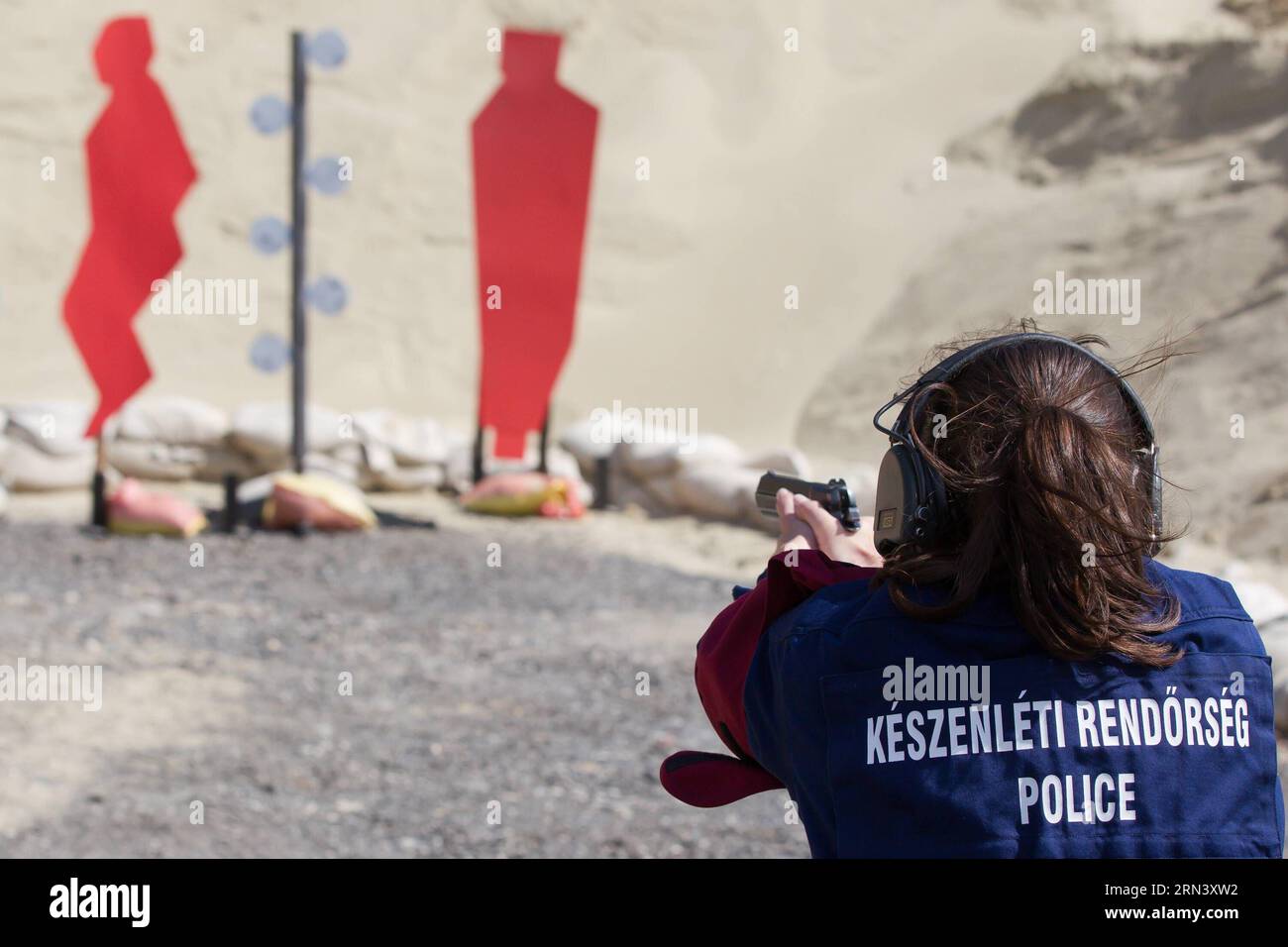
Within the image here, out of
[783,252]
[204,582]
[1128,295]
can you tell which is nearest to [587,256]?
[783,252]

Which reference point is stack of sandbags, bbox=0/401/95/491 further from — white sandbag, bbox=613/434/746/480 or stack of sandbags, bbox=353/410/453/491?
white sandbag, bbox=613/434/746/480

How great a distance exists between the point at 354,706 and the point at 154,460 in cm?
615

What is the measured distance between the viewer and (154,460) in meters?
10.6

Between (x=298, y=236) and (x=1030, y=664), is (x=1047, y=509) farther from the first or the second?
(x=298, y=236)

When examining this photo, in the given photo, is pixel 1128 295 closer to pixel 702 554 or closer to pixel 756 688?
pixel 702 554

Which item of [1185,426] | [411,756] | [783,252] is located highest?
[783,252]

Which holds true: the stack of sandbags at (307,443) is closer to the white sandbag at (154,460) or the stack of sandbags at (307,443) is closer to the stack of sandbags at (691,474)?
the white sandbag at (154,460)

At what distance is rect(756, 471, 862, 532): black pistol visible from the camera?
153 centimetres

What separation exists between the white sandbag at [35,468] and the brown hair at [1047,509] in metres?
10.1

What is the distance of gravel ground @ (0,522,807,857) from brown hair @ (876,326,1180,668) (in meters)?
2.81

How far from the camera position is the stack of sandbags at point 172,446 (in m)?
10.6

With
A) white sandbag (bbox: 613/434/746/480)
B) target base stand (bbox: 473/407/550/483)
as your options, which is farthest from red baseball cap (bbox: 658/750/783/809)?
white sandbag (bbox: 613/434/746/480)

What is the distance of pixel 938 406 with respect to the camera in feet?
4.27

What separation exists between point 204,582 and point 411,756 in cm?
300
